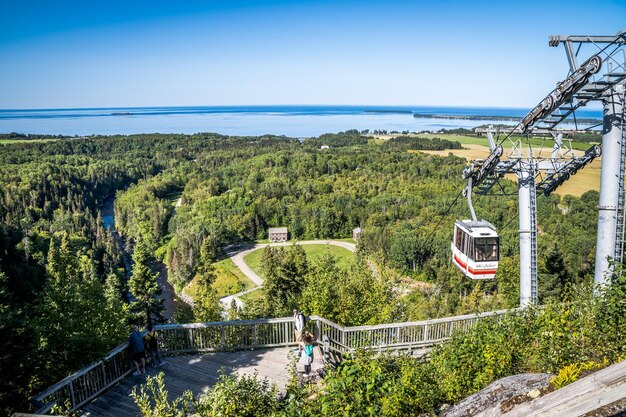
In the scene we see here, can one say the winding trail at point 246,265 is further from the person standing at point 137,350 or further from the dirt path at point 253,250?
the person standing at point 137,350

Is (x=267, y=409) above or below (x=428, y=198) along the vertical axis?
above

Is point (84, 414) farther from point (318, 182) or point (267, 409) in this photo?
point (318, 182)

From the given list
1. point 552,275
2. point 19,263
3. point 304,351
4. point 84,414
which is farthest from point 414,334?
point 19,263

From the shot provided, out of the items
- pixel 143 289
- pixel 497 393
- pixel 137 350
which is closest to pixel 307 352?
pixel 137 350

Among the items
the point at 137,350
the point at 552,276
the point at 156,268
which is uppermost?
the point at 137,350

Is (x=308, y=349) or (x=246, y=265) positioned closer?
(x=308, y=349)

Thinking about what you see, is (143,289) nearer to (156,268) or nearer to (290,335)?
(290,335)

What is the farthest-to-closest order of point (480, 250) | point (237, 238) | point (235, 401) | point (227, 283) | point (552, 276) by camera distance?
point (237, 238) → point (227, 283) → point (552, 276) → point (480, 250) → point (235, 401)
